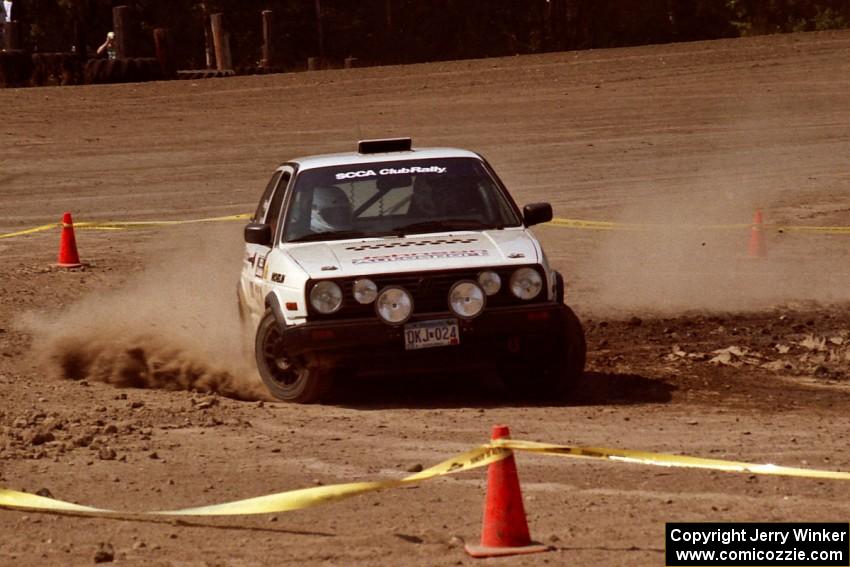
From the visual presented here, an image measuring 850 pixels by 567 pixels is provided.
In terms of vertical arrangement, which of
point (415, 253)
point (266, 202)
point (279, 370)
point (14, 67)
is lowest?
point (279, 370)

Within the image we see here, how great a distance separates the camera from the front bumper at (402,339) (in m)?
9.50

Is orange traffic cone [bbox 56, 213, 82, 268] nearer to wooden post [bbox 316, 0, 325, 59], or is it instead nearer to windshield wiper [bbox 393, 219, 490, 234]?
windshield wiper [bbox 393, 219, 490, 234]

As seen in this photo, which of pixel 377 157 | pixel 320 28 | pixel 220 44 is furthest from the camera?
pixel 320 28

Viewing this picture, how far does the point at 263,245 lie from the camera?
10695 millimetres

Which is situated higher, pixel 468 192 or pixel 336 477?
pixel 468 192

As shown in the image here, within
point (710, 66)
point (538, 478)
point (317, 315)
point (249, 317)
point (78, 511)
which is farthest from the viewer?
point (710, 66)

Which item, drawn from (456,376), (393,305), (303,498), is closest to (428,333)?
(393,305)

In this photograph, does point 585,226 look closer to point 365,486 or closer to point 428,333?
point 428,333

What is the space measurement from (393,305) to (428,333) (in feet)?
0.89

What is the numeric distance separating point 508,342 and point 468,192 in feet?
4.33

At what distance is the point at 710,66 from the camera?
102 ft

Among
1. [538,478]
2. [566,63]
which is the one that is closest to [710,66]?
[566,63]

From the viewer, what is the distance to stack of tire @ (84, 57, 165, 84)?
32250mm

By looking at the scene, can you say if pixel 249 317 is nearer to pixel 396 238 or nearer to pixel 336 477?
pixel 396 238
